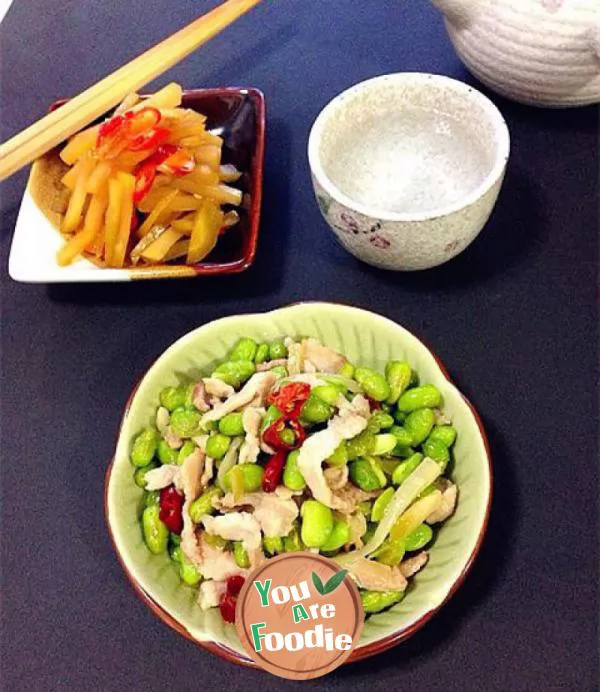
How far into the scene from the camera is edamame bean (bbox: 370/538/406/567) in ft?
2.69

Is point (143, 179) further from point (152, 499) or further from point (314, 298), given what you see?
point (152, 499)

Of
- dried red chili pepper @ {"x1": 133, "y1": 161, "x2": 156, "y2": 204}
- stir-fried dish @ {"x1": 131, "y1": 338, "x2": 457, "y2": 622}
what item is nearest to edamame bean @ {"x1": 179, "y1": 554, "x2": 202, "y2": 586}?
stir-fried dish @ {"x1": 131, "y1": 338, "x2": 457, "y2": 622}

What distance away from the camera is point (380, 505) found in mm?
835

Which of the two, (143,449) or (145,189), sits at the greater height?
(145,189)

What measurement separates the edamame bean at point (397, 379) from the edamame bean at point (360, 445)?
8 cm

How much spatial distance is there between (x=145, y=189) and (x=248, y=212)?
15cm

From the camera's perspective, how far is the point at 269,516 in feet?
2.69

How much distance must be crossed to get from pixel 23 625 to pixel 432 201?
0.75m

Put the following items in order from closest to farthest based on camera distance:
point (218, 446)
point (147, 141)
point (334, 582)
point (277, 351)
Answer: point (334, 582)
point (218, 446)
point (277, 351)
point (147, 141)

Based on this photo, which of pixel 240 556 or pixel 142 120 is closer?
pixel 240 556

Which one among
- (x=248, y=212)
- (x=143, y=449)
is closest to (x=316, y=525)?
(x=143, y=449)

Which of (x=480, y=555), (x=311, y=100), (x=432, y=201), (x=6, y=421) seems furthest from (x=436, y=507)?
(x=311, y=100)

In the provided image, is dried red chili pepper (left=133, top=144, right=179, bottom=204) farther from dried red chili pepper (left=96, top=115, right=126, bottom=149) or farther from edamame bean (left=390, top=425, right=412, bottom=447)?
edamame bean (left=390, top=425, right=412, bottom=447)

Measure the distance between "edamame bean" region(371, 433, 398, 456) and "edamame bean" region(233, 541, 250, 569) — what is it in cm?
17
